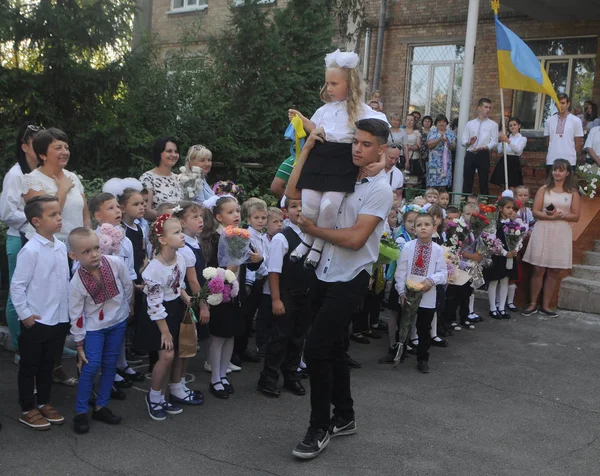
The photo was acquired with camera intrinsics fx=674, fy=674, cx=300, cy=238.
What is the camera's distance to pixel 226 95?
519 inches

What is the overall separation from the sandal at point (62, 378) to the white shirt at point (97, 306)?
3.60ft

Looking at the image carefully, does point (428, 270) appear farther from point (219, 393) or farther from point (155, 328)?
point (155, 328)

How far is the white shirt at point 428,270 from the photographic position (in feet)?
21.8

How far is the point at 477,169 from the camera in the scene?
1340 cm

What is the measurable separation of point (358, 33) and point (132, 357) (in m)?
11.9

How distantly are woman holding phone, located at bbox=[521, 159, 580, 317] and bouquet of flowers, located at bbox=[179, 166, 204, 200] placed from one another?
5049 mm

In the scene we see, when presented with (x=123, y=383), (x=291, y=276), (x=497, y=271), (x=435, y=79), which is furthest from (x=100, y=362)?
(x=435, y=79)

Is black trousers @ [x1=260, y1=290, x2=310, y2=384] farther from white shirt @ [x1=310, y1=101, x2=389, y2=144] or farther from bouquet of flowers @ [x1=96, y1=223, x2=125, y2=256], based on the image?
white shirt @ [x1=310, y1=101, x2=389, y2=144]

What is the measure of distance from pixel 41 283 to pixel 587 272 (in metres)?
8.14

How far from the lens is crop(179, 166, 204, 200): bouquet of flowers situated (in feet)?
22.6

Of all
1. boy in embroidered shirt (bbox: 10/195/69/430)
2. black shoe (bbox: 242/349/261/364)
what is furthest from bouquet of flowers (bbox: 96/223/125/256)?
black shoe (bbox: 242/349/261/364)

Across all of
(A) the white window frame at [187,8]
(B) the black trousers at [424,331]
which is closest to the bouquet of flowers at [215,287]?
(B) the black trousers at [424,331]

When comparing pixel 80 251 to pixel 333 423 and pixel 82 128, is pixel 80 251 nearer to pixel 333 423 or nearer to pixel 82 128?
pixel 333 423

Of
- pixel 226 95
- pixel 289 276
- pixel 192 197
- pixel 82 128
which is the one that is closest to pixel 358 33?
pixel 226 95
